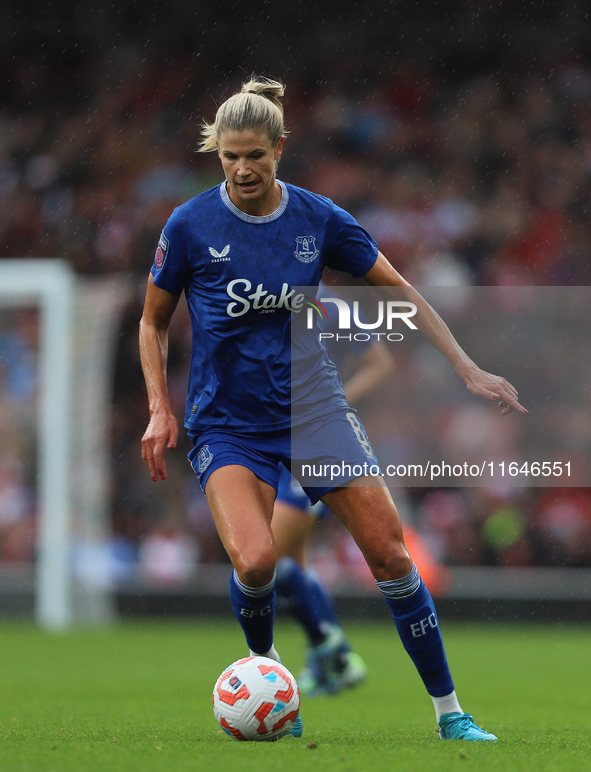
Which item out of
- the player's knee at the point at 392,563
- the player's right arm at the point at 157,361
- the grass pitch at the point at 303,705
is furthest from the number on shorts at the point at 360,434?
the grass pitch at the point at 303,705

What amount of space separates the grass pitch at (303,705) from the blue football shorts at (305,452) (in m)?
0.87

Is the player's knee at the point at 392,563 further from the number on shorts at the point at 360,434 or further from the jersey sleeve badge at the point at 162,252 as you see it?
the jersey sleeve badge at the point at 162,252

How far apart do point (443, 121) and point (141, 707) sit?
36.2 feet

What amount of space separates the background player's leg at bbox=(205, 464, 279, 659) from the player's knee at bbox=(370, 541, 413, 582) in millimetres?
348

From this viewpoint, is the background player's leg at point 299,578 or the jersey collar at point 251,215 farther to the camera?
the background player's leg at point 299,578

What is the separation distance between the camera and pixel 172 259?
3.70 meters

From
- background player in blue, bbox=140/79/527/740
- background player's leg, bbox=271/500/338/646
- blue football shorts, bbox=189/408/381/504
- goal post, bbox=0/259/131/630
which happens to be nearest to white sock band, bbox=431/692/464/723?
background player in blue, bbox=140/79/527/740

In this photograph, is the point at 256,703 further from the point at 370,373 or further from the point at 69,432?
the point at 69,432

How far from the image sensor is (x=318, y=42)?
15.8 m

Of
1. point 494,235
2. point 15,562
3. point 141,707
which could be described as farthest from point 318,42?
point 141,707

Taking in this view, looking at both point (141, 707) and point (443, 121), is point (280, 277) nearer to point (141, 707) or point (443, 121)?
point (141, 707)

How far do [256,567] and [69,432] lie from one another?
24.4 feet

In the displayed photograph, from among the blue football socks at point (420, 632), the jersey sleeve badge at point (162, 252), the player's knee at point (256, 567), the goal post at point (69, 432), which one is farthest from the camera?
the goal post at point (69, 432)

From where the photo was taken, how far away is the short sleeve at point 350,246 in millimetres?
3799
